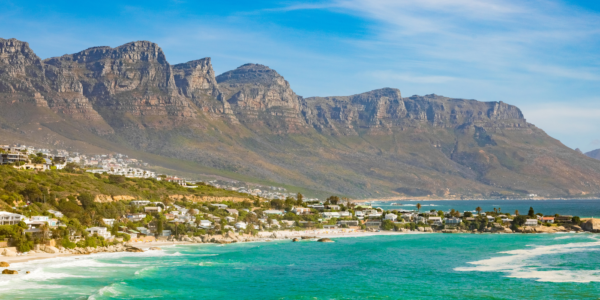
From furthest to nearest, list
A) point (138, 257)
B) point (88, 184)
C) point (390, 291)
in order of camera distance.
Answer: point (88, 184), point (138, 257), point (390, 291)

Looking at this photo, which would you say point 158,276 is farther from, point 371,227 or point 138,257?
point 371,227

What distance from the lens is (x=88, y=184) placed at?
11312 cm

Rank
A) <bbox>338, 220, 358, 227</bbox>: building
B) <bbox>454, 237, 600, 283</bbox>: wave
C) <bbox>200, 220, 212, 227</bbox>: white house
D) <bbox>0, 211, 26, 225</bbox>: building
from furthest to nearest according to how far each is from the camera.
→ <bbox>338, 220, 358, 227</bbox>: building → <bbox>200, 220, 212, 227</bbox>: white house → <bbox>0, 211, 26, 225</bbox>: building → <bbox>454, 237, 600, 283</bbox>: wave

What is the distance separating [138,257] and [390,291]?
36.0m

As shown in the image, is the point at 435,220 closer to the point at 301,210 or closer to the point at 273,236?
the point at 301,210

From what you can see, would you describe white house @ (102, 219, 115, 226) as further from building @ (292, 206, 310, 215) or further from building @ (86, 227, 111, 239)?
building @ (292, 206, 310, 215)

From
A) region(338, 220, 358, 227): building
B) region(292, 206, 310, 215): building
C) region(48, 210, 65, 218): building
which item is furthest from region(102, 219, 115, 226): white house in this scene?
region(338, 220, 358, 227): building

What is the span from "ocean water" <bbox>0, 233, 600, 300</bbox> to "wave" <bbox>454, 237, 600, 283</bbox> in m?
0.11

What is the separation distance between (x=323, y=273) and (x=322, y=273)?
0.42 feet

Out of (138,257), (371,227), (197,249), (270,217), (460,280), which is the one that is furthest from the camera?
(371,227)

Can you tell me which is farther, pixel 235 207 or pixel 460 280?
pixel 235 207

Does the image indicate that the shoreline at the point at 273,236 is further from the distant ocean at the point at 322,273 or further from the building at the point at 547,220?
the building at the point at 547,220

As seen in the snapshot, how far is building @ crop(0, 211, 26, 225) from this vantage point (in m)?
72.7

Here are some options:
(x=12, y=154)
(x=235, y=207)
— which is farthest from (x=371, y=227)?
(x=12, y=154)
